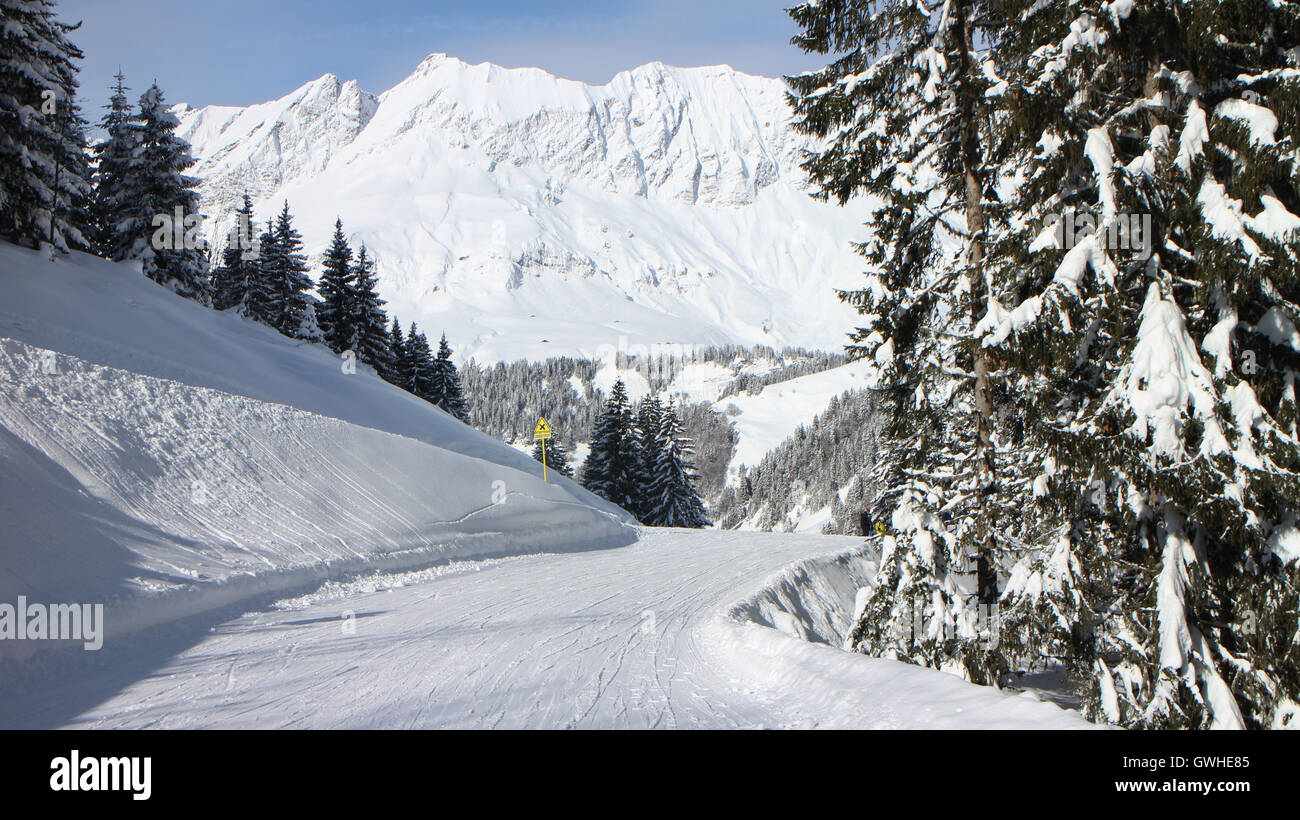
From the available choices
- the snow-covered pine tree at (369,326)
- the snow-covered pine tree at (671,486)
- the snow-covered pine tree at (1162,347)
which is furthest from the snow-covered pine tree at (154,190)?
the snow-covered pine tree at (1162,347)

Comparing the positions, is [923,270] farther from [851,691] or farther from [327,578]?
[327,578]

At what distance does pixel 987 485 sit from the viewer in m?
8.63

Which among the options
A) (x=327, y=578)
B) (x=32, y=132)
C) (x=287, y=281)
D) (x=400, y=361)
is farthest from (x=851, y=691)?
(x=400, y=361)

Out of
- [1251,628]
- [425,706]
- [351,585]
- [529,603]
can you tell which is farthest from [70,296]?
[1251,628]

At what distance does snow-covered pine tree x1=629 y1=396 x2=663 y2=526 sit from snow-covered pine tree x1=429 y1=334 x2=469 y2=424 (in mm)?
12908

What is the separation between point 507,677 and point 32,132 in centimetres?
2421

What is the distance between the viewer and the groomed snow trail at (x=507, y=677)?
5.74m

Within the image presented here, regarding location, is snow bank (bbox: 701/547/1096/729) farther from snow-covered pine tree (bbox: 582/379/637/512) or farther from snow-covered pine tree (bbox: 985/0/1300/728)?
snow-covered pine tree (bbox: 582/379/637/512)

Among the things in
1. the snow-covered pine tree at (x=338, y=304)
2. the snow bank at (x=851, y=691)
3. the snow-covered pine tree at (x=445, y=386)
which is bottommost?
the snow bank at (x=851, y=691)

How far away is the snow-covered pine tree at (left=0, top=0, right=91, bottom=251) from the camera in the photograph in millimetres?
20062

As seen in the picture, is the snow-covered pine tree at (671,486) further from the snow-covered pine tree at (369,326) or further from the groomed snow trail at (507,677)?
the groomed snow trail at (507,677)

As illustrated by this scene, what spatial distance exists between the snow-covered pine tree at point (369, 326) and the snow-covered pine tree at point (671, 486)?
53.5 feet
